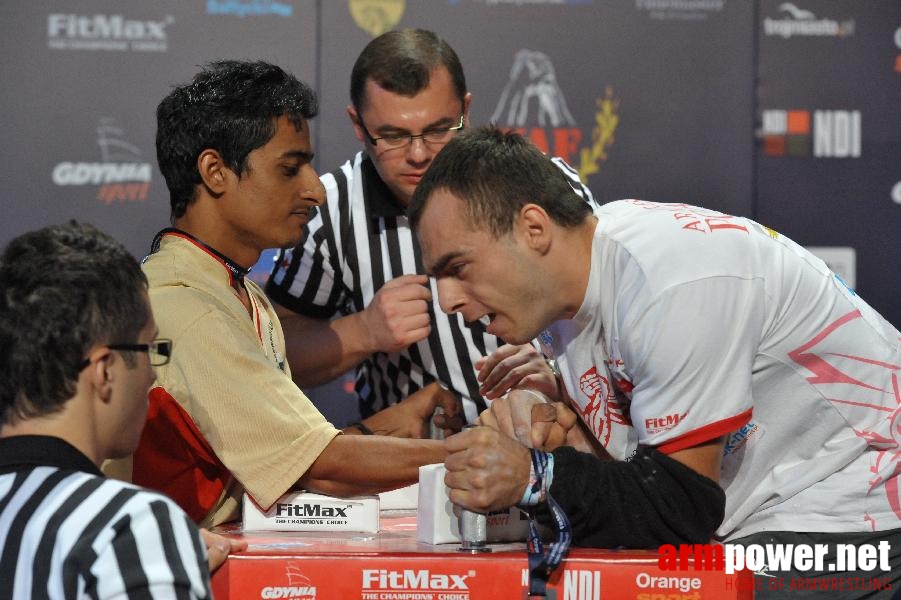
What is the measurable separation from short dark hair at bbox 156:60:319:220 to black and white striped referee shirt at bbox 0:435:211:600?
913mm

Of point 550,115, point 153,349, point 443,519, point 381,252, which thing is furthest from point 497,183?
point 550,115

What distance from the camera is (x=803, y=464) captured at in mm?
1812

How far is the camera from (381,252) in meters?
2.84

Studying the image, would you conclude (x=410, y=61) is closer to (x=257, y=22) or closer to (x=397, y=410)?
(x=397, y=410)

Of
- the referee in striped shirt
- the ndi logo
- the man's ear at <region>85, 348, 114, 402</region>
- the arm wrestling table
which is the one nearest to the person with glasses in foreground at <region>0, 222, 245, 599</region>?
the man's ear at <region>85, 348, 114, 402</region>

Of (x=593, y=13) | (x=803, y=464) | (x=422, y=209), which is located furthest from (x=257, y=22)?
(x=803, y=464)

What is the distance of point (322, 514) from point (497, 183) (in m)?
0.61

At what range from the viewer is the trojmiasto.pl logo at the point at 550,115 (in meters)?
4.14

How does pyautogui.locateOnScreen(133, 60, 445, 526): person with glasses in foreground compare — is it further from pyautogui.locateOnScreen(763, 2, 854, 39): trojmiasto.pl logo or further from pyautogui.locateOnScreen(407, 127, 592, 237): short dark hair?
pyautogui.locateOnScreen(763, 2, 854, 39): trojmiasto.pl logo

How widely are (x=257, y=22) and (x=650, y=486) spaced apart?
2912mm

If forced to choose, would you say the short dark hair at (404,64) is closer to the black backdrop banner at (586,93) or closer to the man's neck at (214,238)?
the man's neck at (214,238)

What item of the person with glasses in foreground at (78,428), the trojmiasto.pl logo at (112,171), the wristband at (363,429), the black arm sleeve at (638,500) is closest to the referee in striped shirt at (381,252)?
the wristband at (363,429)

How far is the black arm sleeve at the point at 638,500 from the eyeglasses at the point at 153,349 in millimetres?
600

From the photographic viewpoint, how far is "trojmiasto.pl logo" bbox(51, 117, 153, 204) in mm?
4082
